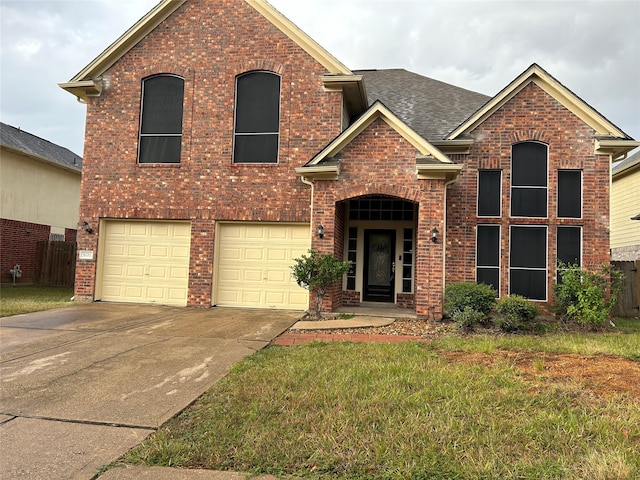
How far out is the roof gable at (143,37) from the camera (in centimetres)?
1090

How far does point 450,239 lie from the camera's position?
35.2 feet

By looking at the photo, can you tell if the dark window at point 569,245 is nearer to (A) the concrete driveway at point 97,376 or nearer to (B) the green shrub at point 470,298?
(B) the green shrub at point 470,298

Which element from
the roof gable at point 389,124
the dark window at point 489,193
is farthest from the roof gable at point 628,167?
the roof gable at point 389,124

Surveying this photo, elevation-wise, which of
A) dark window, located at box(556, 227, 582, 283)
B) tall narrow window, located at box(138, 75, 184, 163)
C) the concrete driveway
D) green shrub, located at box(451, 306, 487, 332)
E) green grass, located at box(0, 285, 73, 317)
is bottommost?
the concrete driveway

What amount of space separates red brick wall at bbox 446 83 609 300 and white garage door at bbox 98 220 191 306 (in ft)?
23.8

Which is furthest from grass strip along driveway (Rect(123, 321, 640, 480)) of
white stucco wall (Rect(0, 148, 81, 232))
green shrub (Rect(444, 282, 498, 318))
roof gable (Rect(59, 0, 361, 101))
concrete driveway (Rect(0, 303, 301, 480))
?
white stucco wall (Rect(0, 148, 81, 232))

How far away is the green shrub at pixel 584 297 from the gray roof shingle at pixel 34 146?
19.0 meters

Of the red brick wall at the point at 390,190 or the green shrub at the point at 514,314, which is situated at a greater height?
the red brick wall at the point at 390,190

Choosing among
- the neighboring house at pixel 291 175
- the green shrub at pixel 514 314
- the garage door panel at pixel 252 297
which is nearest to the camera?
the green shrub at pixel 514 314

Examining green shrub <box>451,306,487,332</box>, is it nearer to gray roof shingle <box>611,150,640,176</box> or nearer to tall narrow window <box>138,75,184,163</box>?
tall narrow window <box>138,75,184,163</box>

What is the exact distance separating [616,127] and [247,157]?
9260 mm

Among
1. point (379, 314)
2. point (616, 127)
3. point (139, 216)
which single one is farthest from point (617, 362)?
point (139, 216)

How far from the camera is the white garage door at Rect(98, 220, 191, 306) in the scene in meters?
11.5

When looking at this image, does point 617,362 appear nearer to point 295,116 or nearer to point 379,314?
point 379,314
